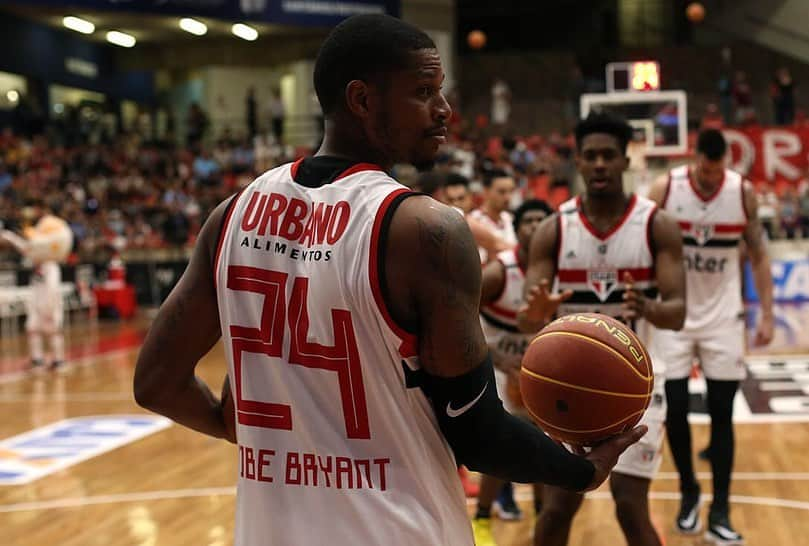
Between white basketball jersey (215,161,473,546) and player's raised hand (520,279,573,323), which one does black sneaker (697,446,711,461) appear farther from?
white basketball jersey (215,161,473,546)

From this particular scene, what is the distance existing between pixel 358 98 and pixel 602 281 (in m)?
2.57

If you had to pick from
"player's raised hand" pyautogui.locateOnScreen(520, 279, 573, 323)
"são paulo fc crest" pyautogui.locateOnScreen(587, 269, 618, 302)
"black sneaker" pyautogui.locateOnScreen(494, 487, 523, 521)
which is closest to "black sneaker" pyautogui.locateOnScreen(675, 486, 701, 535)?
"black sneaker" pyautogui.locateOnScreen(494, 487, 523, 521)

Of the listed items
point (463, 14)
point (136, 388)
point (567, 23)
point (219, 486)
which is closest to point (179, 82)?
point (463, 14)

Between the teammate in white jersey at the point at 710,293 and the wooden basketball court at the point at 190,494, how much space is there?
521 mm

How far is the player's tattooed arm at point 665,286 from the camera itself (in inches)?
157

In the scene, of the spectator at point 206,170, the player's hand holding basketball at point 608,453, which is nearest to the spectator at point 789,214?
the spectator at point 206,170

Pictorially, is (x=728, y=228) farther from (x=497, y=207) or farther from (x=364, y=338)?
(x=364, y=338)

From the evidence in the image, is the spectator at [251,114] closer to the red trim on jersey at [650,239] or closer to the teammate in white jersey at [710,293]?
the teammate in white jersey at [710,293]

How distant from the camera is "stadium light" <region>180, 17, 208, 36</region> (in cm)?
2528

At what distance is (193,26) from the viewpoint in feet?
84.2

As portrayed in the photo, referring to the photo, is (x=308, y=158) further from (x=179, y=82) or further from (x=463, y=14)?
(x=463, y=14)

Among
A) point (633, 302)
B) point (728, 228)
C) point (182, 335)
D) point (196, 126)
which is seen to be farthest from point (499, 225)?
point (196, 126)

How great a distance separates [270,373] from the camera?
79.0 inches

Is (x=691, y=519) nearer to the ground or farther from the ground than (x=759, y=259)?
nearer to the ground
